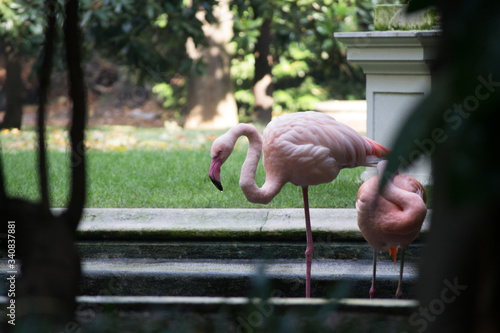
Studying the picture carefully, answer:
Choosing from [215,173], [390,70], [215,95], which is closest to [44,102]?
[215,173]

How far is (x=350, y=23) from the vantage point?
460 inches

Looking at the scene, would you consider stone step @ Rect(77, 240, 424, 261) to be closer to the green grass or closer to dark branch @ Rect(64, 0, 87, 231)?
the green grass

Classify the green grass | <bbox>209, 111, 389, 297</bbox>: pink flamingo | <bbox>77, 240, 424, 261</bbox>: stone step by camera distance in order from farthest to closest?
the green grass
<bbox>77, 240, 424, 261</bbox>: stone step
<bbox>209, 111, 389, 297</bbox>: pink flamingo

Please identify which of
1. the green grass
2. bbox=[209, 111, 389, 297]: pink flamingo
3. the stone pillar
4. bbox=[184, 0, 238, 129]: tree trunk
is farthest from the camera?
bbox=[184, 0, 238, 129]: tree trunk

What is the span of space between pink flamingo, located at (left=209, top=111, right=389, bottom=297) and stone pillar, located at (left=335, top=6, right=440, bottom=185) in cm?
152

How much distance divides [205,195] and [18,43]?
6035 mm

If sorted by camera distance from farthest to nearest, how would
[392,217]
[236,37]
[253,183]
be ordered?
[236,37] < [253,183] < [392,217]

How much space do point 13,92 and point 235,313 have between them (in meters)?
9.57

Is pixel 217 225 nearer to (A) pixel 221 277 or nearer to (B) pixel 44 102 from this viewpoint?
(A) pixel 221 277

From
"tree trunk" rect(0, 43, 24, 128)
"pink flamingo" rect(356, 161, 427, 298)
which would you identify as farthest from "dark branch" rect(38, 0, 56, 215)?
"tree trunk" rect(0, 43, 24, 128)

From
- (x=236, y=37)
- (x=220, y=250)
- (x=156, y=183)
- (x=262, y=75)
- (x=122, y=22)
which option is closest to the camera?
(x=220, y=250)

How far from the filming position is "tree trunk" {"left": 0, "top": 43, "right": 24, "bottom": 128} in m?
10.2

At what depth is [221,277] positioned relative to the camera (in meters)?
3.27

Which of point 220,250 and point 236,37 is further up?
point 220,250
